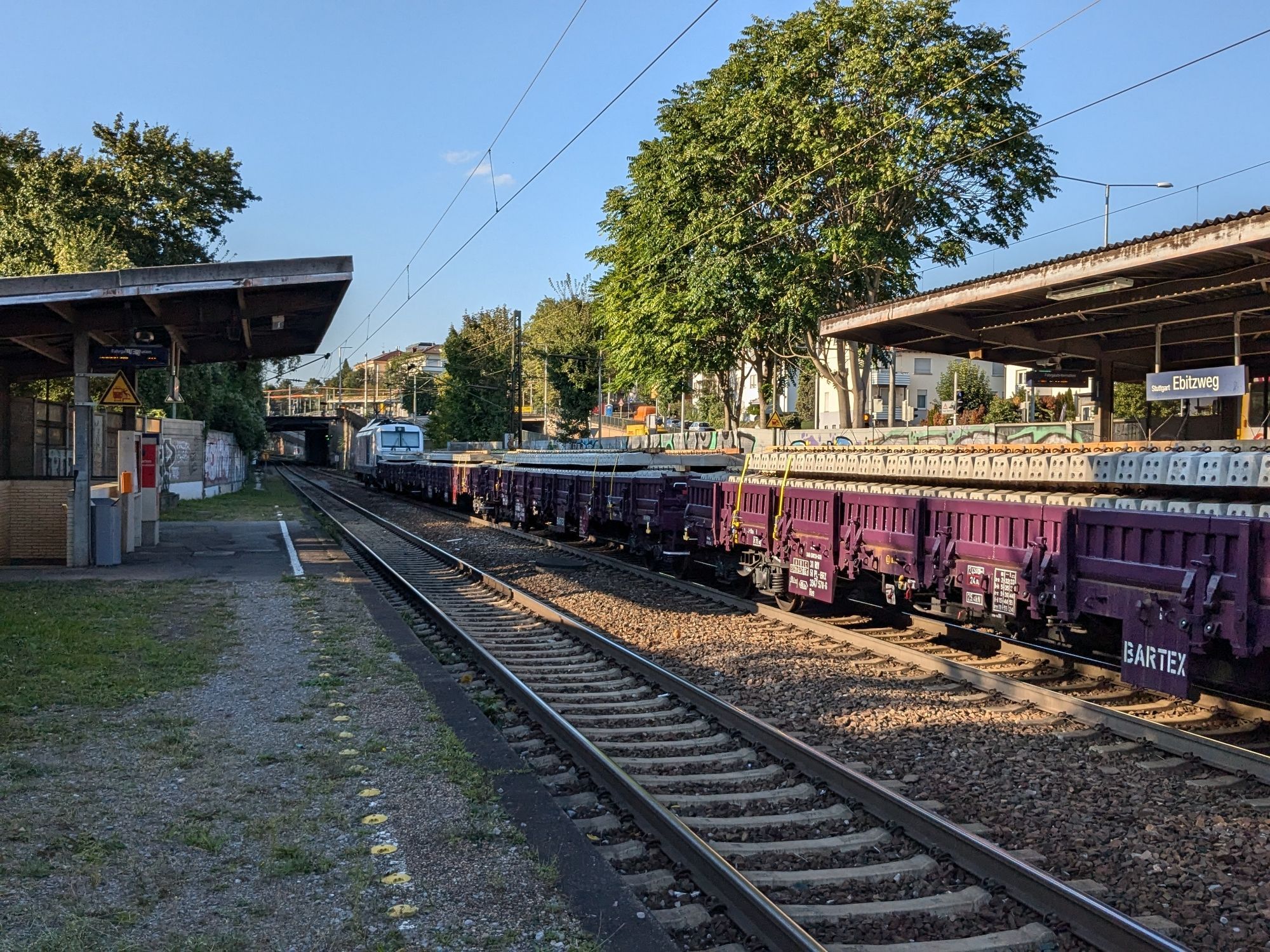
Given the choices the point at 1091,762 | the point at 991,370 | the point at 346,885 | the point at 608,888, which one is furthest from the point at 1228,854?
the point at 991,370

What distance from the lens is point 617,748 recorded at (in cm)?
661

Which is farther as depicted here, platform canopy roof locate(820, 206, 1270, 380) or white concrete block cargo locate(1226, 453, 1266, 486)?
platform canopy roof locate(820, 206, 1270, 380)

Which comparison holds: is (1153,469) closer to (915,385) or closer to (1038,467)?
(1038,467)

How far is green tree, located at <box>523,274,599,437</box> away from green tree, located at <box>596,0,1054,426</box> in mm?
25375

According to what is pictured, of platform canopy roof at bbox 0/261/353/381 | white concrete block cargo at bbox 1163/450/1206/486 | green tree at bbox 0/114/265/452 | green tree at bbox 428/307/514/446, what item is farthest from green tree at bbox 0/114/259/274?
white concrete block cargo at bbox 1163/450/1206/486

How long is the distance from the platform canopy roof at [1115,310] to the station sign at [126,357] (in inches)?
424

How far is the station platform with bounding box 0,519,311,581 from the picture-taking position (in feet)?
48.2

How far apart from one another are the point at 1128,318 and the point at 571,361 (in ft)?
157

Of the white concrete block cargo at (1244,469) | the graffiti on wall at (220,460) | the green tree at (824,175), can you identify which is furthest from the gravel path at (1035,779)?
the graffiti on wall at (220,460)

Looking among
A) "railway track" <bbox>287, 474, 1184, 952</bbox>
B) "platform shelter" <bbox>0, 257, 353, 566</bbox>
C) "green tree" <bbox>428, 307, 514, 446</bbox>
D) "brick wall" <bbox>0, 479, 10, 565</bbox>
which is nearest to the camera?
"railway track" <bbox>287, 474, 1184, 952</bbox>

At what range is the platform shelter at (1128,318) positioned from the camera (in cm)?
1152

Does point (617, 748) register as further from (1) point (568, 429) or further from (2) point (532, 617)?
(1) point (568, 429)

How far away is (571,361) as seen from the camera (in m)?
62.6

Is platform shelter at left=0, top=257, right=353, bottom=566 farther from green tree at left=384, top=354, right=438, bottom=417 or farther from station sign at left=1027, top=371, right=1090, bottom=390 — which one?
green tree at left=384, top=354, right=438, bottom=417
